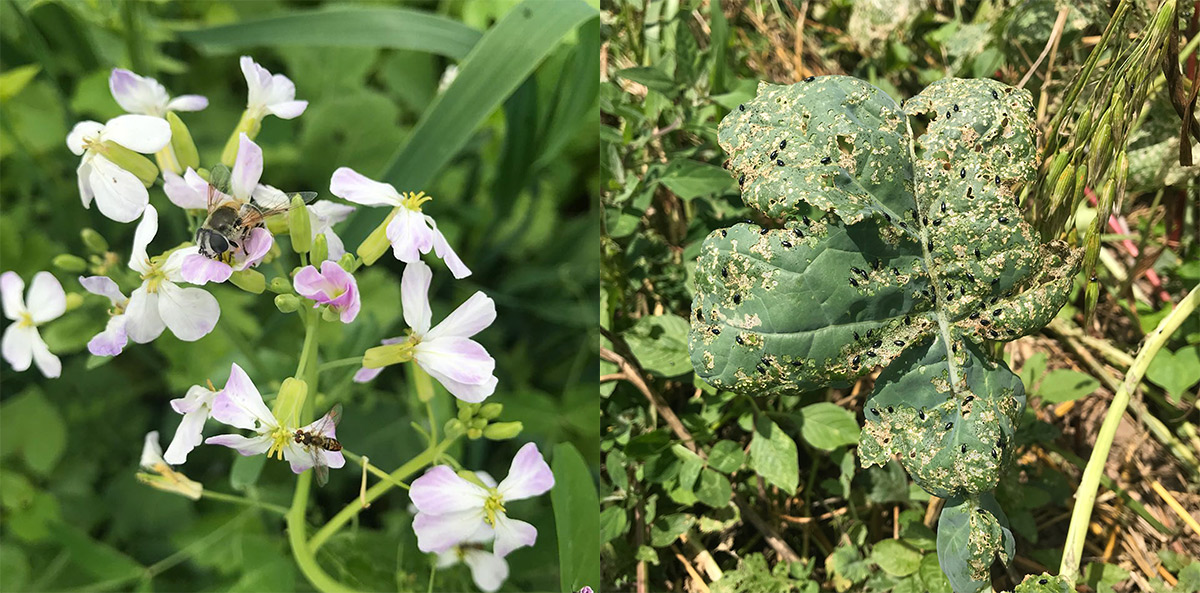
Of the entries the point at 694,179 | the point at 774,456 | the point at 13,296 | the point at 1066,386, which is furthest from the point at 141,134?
the point at 1066,386

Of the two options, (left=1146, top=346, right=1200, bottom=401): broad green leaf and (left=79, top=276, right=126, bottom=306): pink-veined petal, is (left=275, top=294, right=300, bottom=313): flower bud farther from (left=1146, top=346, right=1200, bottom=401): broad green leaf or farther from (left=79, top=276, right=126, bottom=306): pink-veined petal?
(left=1146, top=346, right=1200, bottom=401): broad green leaf

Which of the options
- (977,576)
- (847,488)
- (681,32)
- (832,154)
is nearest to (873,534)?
(847,488)

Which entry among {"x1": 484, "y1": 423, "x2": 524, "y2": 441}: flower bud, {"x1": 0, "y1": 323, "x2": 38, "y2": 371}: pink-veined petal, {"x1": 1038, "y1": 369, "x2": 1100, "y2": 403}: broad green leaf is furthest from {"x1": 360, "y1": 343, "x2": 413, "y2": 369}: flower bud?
{"x1": 1038, "y1": 369, "x2": 1100, "y2": 403}: broad green leaf

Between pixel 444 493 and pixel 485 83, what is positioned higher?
pixel 485 83

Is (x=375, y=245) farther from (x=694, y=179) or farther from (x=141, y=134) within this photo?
(x=694, y=179)

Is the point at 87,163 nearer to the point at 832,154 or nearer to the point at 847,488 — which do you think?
the point at 832,154

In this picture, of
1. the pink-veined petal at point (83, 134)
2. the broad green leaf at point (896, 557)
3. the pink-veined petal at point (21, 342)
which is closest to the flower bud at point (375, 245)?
the pink-veined petal at point (83, 134)

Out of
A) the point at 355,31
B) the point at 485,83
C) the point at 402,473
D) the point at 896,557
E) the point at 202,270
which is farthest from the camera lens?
the point at 355,31
